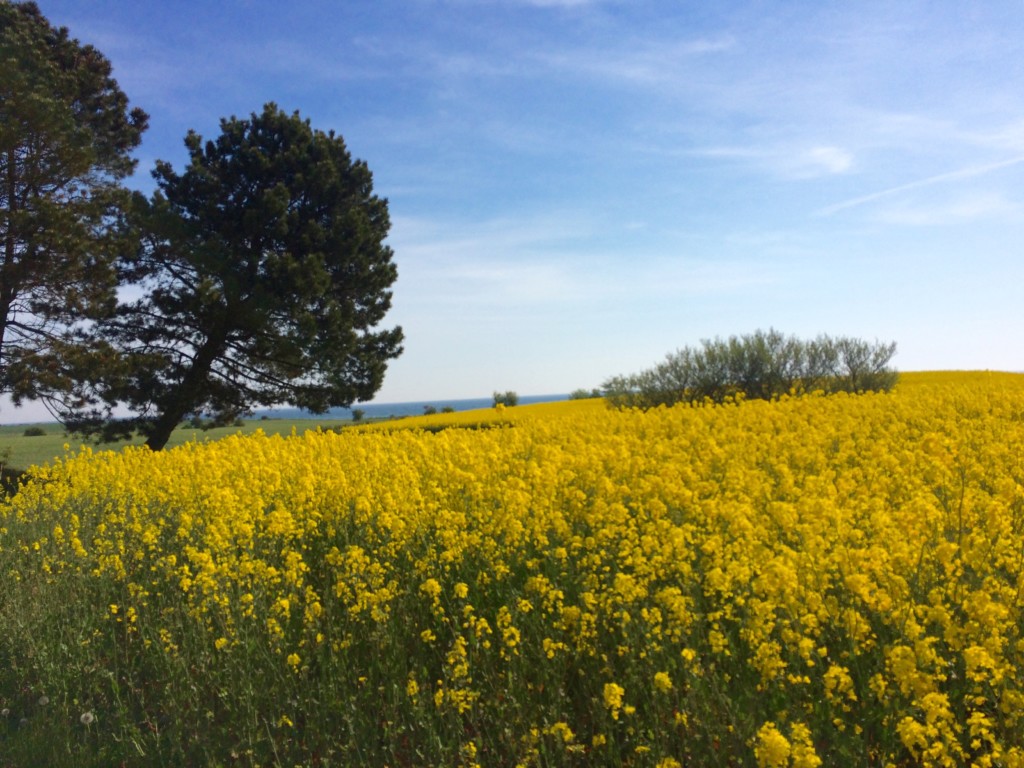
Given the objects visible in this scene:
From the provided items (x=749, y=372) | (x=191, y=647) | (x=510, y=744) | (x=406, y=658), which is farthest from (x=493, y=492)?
(x=749, y=372)

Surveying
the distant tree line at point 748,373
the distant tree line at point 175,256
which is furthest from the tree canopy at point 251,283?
the distant tree line at point 748,373

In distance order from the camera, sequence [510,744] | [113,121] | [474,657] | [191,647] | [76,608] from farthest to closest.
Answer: [113,121] → [76,608] → [191,647] → [474,657] → [510,744]

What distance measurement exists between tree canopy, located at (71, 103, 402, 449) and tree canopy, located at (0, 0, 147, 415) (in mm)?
1693

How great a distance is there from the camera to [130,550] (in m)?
6.22

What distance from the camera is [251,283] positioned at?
20.6 m

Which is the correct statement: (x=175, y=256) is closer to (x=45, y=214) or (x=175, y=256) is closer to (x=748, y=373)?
(x=45, y=214)

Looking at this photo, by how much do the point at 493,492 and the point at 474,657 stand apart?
7.26ft

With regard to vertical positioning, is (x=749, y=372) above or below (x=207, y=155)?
below

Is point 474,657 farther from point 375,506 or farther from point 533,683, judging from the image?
point 375,506

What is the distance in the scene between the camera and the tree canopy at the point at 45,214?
16938 mm

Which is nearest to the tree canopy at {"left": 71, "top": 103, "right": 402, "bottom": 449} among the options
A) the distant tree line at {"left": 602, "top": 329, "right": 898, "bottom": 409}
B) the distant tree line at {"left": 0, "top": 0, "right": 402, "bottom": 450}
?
the distant tree line at {"left": 0, "top": 0, "right": 402, "bottom": 450}

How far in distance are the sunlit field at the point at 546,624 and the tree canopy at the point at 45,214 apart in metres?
11.9

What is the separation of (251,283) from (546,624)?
18.3 m

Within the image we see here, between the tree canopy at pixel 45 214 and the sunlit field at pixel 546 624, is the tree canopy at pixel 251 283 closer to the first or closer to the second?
the tree canopy at pixel 45 214
